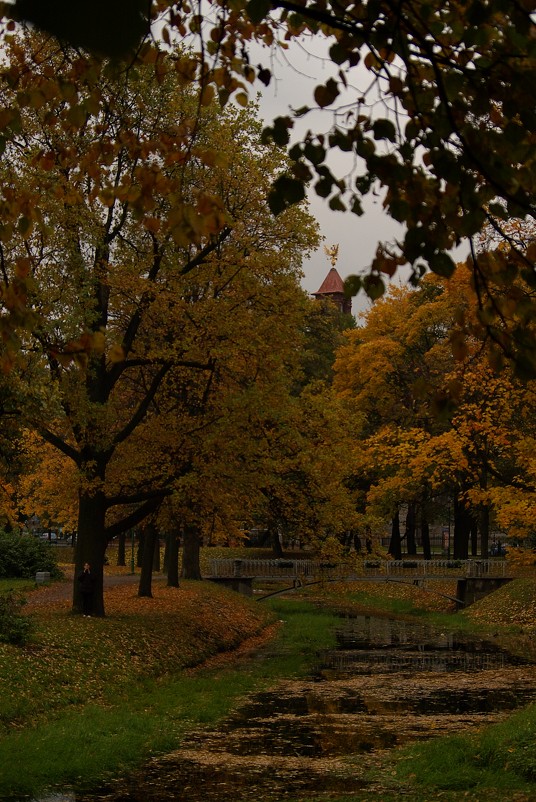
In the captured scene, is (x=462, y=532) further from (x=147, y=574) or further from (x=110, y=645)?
(x=110, y=645)

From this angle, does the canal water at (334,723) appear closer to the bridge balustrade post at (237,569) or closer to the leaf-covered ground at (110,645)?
the leaf-covered ground at (110,645)

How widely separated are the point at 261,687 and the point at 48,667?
5.00 m

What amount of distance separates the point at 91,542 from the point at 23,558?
1816cm

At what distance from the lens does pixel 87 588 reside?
2344cm

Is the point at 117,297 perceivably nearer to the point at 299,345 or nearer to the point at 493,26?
the point at 299,345

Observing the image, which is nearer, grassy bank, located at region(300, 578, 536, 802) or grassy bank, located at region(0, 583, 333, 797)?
grassy bank, located at region(300, 578, 536, 802)

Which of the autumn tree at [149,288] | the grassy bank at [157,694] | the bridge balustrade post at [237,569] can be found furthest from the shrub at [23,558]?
the autumn tree at [149,288]

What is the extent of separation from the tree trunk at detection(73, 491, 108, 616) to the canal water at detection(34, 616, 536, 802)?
549 cm

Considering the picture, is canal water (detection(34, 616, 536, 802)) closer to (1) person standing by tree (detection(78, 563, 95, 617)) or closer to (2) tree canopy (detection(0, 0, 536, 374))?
(1) person standing by tree (detection(78, 563, 95, 617))

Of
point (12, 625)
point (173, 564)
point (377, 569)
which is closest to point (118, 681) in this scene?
point (12, 625)

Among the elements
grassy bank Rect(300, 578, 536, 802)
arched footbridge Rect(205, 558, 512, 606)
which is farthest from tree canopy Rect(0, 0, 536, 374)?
arched footbridge Rect(205, 558, 512, 606)

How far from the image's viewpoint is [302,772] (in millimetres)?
12805

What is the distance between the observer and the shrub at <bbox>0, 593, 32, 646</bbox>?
Result: 1823 cm

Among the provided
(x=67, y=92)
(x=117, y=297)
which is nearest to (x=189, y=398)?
(x=117, y=297)
